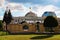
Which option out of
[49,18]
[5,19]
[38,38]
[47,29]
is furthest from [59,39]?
[5,19]

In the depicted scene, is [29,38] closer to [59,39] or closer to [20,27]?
[59,39]

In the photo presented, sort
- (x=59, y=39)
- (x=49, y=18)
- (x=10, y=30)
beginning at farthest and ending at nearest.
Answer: (x=10, y=30)
(x=49, y=18)
(x=59, y=39)

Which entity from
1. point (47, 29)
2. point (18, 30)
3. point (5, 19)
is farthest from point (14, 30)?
point (47, 29)

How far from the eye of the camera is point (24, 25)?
205 feet

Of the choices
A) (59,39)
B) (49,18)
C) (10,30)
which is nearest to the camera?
(59,39)

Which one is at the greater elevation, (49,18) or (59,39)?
(49,18)

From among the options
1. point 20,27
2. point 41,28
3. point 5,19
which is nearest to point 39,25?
point 41,28

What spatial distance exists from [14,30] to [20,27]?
191cm

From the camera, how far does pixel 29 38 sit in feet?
133

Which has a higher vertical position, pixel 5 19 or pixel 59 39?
pixel 5 19

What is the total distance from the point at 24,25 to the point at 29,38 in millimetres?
21848

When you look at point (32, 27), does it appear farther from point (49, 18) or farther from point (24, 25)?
point (49, 18)

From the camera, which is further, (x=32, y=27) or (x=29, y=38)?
(x=32, y=27)

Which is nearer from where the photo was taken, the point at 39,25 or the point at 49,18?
the point at 49,18
